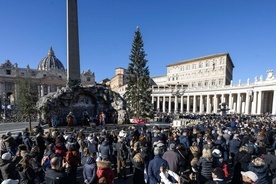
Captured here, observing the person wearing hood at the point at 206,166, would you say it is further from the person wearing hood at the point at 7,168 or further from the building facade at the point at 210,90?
the building facade at the point at 210,90

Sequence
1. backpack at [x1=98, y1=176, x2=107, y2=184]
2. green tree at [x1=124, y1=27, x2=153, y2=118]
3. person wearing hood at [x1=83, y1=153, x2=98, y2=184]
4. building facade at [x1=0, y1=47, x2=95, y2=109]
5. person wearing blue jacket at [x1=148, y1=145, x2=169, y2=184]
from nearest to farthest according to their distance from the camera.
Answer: backpack at [x1=98, y1=176, x2=107, y2=184] < person wearing hood at [x1=83, y1=153, x2=98, y2=184] < person wearing blue jacket at [x1=148, y1=145, x2=169, y2=184] < green tree at [x1=124, y1=27, x2=153, y2=118] < building facade at [x1=0, y1=47, x2=95, y2=109]

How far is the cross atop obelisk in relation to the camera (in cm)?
1964

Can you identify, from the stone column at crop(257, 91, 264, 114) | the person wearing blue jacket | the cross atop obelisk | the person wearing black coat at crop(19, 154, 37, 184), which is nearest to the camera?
the person wearing black coat at crop(19, 154, 37, 184)

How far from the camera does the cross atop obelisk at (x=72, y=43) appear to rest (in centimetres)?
1964

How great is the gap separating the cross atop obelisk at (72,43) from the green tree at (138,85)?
13.9m

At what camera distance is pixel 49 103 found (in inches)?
747

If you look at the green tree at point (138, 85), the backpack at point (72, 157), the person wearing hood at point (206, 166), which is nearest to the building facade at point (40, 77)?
the green tree at point (138, 85)

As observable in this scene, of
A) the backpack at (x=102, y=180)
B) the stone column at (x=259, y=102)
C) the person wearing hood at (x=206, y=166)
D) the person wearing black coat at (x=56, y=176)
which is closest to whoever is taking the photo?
the person wearing black coat at (x=56, y=176)

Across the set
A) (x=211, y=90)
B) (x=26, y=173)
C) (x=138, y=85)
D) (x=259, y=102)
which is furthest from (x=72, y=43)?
(x=211, y=90)

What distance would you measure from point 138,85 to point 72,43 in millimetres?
15869

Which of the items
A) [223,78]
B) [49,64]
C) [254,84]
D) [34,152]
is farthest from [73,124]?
[49,64]

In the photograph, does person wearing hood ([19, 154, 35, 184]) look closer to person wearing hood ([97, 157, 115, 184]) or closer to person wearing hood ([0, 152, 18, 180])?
→ person wearing hood ([0, 152, 18, 180])

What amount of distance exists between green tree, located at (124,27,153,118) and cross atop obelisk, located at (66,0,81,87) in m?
13.9

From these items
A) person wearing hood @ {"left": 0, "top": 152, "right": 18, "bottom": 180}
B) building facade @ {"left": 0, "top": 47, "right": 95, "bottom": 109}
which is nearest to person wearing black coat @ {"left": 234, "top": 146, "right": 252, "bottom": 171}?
person wearing hood @ {"left": 0, "top": 152, "right": 18, "bottom": 180}
